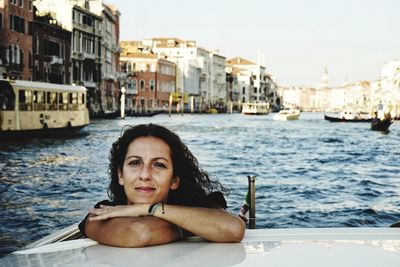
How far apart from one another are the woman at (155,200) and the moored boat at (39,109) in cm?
1525

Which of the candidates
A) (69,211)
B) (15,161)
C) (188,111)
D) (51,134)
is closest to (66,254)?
(69,211)

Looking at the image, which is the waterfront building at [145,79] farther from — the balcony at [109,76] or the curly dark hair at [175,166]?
the curly dark hair at [175,166]

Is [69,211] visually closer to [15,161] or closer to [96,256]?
[96,256]

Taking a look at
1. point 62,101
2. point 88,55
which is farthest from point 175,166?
point 88,55

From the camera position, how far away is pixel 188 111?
7488 centimetres

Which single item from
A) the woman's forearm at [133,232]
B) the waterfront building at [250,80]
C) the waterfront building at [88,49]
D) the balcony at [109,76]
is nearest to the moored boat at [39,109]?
the woman's forearm at [133,232]

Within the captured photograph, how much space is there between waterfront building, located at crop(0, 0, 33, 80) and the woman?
24.7 meters

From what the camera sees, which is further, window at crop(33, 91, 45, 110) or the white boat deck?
window at crop(33, 91, 45, 110)

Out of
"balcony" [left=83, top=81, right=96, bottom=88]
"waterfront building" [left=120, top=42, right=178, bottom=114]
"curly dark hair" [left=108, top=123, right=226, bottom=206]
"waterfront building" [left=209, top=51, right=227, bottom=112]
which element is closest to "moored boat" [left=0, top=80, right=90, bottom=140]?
"curly dark hair" [left=108, top=123, right=226, bottom=206]

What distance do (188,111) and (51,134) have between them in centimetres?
5527

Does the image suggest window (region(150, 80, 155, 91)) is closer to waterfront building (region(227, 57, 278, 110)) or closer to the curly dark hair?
waterfront building (region(227, 57, 278, 110))

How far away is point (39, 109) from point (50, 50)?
15.1 meters

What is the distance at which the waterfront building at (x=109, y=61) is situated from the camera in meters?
44.0

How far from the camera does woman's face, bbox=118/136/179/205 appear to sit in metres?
1.87
